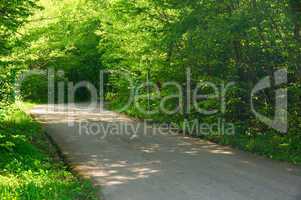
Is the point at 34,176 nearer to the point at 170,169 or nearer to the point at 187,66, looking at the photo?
the point at 170,169

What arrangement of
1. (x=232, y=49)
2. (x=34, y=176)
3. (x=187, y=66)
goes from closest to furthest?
(x=34, y=176) < (x=232, y=49) < (x=187, y=66)

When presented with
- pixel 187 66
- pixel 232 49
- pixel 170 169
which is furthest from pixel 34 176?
pixel 187 66

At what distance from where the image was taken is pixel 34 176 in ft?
35.7

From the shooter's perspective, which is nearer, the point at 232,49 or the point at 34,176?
the point at 34,176

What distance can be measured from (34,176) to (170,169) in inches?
140

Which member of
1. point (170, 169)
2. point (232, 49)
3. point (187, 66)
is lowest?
Result: point (170, 169)

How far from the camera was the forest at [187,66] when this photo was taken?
12.3 meters

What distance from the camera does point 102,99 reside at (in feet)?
141

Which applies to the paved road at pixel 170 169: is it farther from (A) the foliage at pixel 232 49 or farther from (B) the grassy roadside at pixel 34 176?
(A) the foliage at pixel 232 49

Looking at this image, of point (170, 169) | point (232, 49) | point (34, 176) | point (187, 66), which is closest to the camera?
point (34, 176)

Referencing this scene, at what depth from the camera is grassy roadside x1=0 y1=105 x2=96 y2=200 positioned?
930 centimetres

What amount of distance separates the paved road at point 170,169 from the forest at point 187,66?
2.79 ft

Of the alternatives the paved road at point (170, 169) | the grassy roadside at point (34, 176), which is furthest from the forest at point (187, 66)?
the paved road at point (170, 169)

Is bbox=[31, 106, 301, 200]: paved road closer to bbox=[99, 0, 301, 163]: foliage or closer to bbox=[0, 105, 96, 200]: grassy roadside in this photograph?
bbox=[0, 105, 96, 200]: grassy roadside
